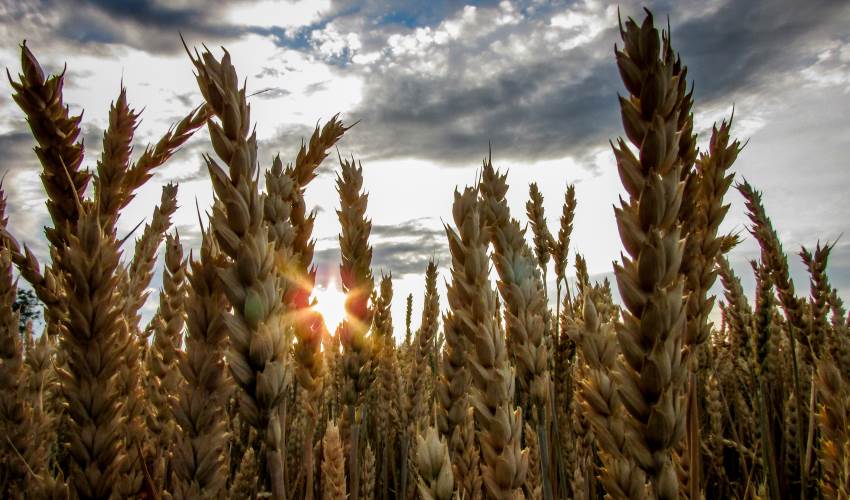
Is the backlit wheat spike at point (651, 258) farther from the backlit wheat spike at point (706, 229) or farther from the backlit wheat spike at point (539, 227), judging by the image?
the backlit wheat spike at point (539, 227)

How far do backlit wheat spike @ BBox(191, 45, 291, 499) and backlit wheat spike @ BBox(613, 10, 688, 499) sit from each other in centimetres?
75

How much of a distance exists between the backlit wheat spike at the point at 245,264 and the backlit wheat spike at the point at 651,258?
752 mm

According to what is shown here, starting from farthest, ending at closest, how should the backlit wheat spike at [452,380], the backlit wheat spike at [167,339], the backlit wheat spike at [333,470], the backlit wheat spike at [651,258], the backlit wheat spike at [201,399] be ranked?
the backlit wheat spike at [333,470]
the backlit wheat spike at [167,339]
the backlit wheat spike at [452,380]
the backlit wheat spike at [201,399]
the backlit wheat spike at [651,258]

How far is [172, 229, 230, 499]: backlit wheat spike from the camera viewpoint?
128 cm

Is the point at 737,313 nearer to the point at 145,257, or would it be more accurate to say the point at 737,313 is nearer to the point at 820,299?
the point at 820,299

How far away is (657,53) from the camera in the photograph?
1.15 m

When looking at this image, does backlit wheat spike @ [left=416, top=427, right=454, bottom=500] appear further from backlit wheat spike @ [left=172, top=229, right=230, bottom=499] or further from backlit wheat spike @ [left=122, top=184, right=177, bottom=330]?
backlit wheat spike @ [left=122, top=184, right=177, bottom=330]

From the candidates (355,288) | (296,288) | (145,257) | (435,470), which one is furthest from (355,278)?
(145,257)

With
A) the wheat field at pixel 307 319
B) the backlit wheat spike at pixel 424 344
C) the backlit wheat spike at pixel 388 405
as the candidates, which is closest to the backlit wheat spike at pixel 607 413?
the wheat field at pixel 307 319

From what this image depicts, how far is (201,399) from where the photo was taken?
1.28 m

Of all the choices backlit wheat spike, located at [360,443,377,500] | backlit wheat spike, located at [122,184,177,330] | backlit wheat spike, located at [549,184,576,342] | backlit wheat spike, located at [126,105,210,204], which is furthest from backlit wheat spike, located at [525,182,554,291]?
backlit wheat spike, located at [126,105,210,204]

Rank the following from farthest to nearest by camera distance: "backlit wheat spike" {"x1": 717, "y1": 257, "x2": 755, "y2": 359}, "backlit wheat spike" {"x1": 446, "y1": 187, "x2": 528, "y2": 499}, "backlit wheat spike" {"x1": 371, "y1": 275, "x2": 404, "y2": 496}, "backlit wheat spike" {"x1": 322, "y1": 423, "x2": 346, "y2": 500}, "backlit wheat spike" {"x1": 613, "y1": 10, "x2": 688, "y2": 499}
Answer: "backlit wheat spike" {"x1": 371, "y1": 275, "x2": 404, "y2": 496} < "backlit wheat spike" {"x1": 717, "y1": 257, "x2": 755, "y2": 359} < "backlit wheat spike" {"x1": 322, "y1": 423, "x2": 346, "y2": 500} < "backlit wheat spike" {"x1": 446, "y1": 187, "x2": 528, "y2": 499} < "backlit wheat spike" {"x1": 613, "y1": 10, "x2": 688, "y2": 499}

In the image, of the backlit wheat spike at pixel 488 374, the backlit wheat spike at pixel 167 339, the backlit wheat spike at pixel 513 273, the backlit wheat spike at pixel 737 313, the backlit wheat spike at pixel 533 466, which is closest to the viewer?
the backlit wheat spike at pixel 488 374

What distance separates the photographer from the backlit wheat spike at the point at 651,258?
44.3 inches
